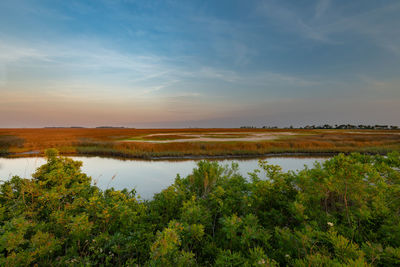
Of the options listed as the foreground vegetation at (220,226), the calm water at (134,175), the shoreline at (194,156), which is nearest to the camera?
the foreground vegetation at (220,226)

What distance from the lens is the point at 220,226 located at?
422 centimetres

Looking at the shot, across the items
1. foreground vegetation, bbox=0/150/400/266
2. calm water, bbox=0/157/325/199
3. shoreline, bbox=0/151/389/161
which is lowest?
calm water, bbox=0/157/325/199

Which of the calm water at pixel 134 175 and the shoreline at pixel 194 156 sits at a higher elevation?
the shoreline at pixel 194 156

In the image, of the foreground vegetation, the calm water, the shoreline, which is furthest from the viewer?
the shoreline

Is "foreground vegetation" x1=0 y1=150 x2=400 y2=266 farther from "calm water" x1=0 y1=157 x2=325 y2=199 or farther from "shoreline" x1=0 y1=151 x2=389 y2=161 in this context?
"shoreline" x1=0 y1=151 x2=389 y2=161

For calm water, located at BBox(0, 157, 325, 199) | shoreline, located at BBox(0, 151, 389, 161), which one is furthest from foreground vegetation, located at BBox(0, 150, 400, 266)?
shoreline, located at BBox(0, 151, 389, 161)

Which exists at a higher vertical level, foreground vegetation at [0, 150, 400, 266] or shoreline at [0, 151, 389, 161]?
foreground vegetation at [0, 150, 400, 266]

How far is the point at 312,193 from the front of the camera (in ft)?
14.4

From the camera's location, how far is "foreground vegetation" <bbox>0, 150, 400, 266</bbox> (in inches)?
89.3

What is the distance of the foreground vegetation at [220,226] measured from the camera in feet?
7.44

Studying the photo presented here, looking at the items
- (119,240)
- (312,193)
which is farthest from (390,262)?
(119,240)

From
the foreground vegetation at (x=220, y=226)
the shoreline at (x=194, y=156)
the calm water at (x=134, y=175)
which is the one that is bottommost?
the calm water at (x=134, y=175)

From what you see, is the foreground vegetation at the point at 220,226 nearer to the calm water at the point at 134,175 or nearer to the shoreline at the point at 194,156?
the calm water at the point at 134,175

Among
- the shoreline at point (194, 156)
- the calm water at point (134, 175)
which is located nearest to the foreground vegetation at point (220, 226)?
the calm water at point (134, 175)
